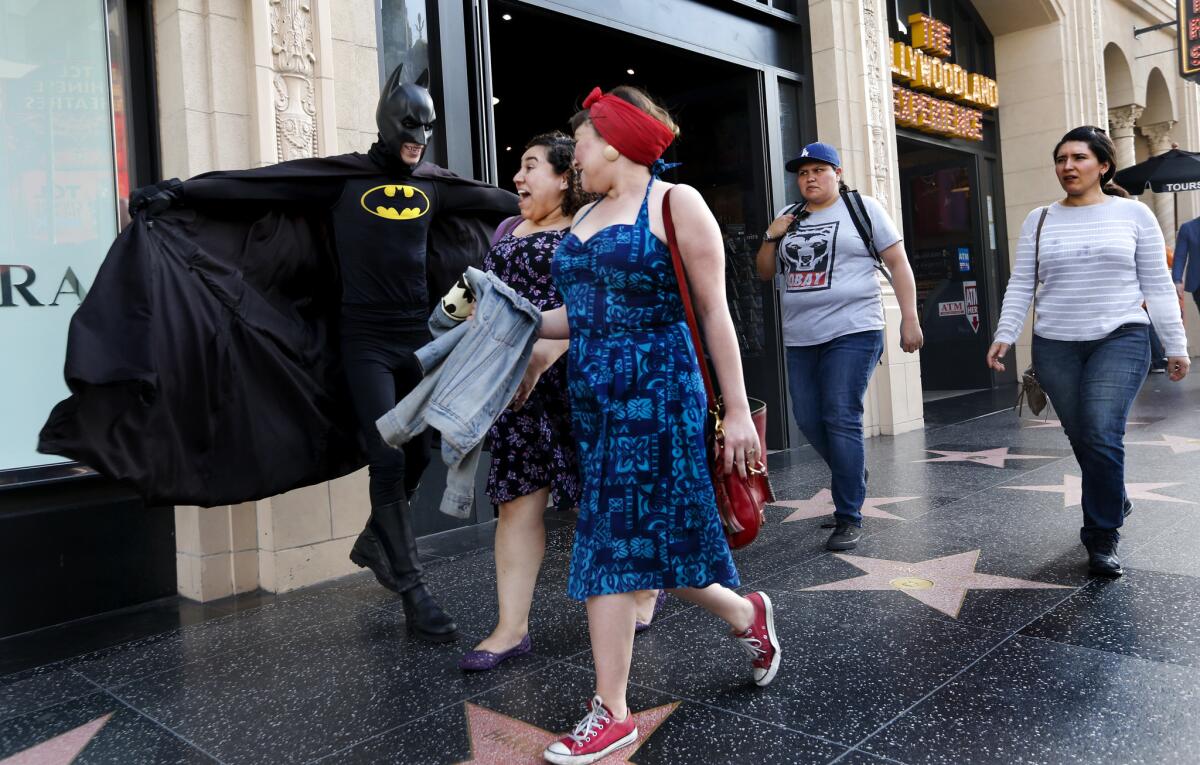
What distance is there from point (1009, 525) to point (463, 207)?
3179mm

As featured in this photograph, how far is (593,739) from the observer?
2389 millimetres

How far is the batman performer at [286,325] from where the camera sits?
3424 millimetres

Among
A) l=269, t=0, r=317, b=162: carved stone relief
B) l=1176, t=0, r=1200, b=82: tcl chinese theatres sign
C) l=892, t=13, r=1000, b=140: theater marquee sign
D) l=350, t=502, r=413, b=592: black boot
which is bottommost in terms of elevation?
l=350, t=502, r=413, b=592: black boot

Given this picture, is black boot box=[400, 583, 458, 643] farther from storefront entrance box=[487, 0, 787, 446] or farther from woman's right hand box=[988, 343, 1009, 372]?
storefront entrance box=[487, 0, 787, 446]

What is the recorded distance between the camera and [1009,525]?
4.77m

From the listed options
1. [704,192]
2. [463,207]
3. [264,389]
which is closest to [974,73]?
[704,192]

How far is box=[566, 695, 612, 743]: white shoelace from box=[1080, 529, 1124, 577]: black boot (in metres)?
2.46

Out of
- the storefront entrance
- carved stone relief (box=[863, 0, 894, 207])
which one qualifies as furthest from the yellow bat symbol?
carved stone relief (box=[863, 0, 894, 207])

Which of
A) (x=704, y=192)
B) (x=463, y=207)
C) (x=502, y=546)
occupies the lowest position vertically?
(x=502, y=546)

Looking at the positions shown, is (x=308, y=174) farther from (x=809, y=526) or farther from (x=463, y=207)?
(x=809, y=526)

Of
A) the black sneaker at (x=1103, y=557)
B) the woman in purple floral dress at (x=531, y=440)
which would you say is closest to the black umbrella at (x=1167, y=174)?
the black sneaker at (x=1103, y=557)

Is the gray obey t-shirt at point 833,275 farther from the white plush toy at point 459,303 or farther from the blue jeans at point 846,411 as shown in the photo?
the white plush toy at point 459,303

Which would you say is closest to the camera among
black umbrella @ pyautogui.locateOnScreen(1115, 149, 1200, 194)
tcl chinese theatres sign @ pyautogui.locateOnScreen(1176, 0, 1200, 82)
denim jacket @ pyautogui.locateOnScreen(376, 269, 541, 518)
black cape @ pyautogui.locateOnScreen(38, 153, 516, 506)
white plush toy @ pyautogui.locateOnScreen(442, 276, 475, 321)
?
denim jacket @ pyautogui.locateOnScreen(376, 269, 541, 518)

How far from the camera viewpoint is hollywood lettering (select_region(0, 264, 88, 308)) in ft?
13.4
